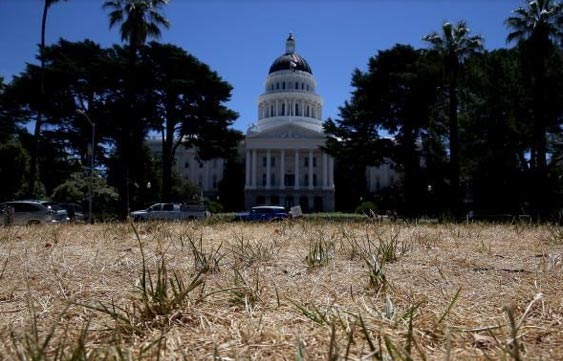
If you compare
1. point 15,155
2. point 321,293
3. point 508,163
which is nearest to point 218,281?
point 321,293

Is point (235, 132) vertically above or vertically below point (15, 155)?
above

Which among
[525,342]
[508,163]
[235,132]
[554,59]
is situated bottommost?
[525,342]

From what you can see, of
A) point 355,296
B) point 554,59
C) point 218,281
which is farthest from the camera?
point 554,59

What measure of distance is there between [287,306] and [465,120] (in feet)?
120

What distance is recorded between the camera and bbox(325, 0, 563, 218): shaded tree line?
26781 mm

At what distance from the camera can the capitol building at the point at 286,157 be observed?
80.4 m

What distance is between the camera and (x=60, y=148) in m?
42.6

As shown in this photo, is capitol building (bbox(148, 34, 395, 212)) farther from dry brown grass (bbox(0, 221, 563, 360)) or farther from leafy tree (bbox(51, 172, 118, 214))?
dry brown grass (bbox(0, 221, 563, 360))

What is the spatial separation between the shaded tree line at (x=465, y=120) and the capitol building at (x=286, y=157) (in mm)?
34627

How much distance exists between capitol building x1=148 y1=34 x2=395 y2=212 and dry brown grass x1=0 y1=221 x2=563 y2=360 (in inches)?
2722

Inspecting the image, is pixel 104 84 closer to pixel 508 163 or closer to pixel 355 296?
pixel 508 163

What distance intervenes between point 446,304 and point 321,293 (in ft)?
2.16

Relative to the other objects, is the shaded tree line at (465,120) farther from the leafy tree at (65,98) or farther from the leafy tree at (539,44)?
the leafy tree at (65,98)

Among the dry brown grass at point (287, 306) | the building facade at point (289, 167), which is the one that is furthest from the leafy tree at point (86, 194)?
the building facade at point (289, 167)
